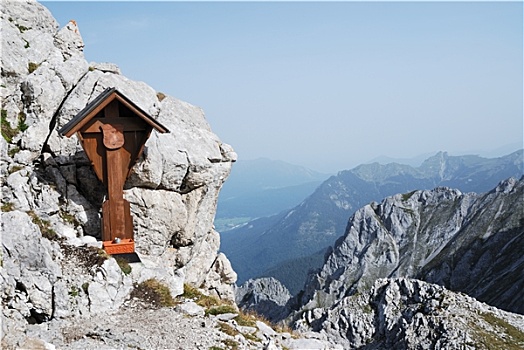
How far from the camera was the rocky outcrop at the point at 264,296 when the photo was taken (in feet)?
553

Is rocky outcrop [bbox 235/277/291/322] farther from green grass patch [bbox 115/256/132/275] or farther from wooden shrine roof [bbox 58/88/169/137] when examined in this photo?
wooden shrine roof [bbox 58/88/169/137]

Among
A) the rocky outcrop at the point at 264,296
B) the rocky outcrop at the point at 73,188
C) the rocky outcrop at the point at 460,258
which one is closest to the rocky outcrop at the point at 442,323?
the rocky outcrop at the point at 73,188

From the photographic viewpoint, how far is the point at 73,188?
19.4 metres

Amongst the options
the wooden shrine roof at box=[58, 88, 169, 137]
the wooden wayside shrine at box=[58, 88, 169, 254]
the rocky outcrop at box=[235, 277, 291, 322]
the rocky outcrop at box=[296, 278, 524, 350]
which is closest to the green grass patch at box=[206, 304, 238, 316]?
the wooden wayside shrine at box=[58, 88, 169, 254]

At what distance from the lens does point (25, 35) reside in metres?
21.9

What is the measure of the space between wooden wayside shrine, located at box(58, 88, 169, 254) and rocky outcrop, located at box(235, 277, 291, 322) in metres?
A: 152

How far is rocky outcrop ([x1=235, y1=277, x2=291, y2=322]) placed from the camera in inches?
6634

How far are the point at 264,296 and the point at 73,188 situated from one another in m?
163

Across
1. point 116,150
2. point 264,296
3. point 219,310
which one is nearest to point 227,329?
point 219,310

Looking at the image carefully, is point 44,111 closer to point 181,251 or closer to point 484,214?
point 181,251

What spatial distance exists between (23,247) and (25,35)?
38.8 feet

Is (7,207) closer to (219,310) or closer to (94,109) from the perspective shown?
(94,109)

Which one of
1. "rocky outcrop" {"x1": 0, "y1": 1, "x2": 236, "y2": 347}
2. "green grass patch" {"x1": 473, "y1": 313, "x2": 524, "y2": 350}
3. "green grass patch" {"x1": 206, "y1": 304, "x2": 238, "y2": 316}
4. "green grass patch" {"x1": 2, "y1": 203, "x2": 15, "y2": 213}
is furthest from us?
"green grass patch" {"x1": 473, "y1": 313, "x2": 524, "y2": 350}

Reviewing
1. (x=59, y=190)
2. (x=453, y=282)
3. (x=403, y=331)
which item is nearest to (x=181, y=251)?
(x=59, y=190)
